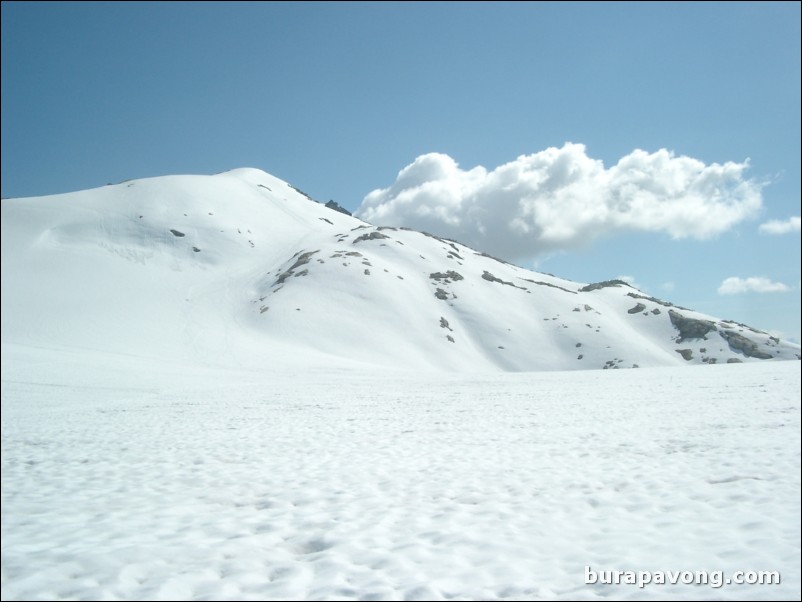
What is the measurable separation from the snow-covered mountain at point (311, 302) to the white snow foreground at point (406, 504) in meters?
27.4

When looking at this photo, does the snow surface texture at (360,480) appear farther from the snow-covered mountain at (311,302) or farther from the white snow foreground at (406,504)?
the snow-covered mountain at (311,302)

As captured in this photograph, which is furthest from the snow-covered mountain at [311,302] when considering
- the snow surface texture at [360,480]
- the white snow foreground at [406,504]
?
the white snow foreground at [406,504]

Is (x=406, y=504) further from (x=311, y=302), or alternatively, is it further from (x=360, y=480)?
(x=311, y=302)

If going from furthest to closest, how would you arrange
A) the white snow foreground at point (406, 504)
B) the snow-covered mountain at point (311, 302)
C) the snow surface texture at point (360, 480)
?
the snow-covered mountain at point (311, 302), the snow surface texture at point (360, 480), the white snow foreground at point (406, 504)

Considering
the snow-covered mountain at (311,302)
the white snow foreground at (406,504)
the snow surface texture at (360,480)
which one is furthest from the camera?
the snow-covered mountain at (311,302)

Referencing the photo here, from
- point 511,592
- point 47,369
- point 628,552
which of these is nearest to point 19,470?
point 511,592

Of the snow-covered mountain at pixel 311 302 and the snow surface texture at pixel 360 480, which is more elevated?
the snow-covered mountain at pixel 311 302

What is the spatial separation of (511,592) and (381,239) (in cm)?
11960

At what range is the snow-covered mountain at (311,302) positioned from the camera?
192 ft

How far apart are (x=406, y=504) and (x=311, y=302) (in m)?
78.9

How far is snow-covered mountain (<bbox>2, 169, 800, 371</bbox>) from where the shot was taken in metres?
58.6

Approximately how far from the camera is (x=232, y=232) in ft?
429

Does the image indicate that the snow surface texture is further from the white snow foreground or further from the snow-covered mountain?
the snow-covered mountain

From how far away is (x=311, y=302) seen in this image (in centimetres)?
8538
